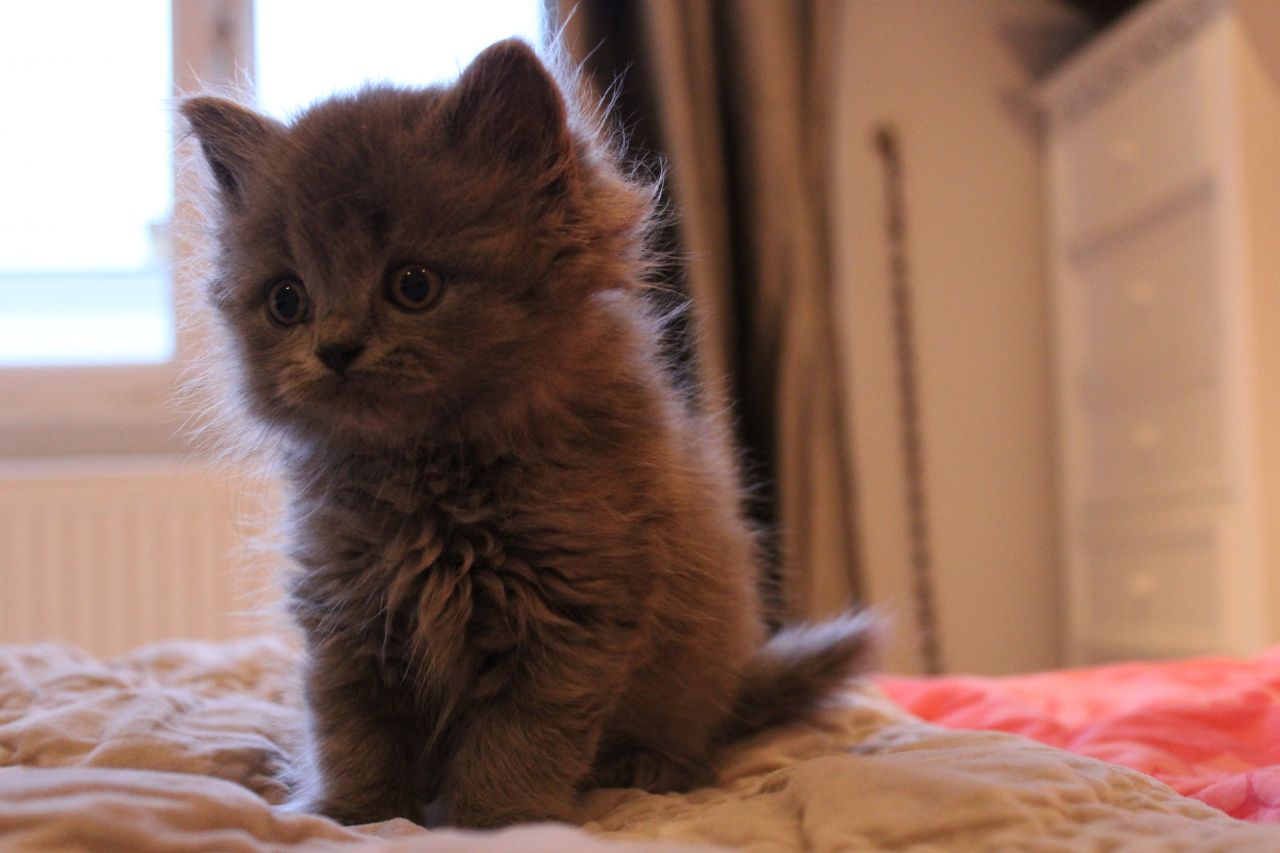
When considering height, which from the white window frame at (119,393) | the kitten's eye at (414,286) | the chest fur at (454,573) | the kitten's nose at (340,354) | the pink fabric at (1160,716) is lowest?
the pink fabric at (1160,716)

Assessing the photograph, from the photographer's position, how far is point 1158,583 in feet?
7.83

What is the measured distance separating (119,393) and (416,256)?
2097 mm

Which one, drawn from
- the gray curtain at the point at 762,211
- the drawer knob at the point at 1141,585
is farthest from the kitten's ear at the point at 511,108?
the drawer knob at the point at 1141,585

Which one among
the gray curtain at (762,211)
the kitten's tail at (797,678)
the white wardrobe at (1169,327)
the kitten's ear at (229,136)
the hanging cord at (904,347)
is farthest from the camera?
the hanging cord at (904,347)

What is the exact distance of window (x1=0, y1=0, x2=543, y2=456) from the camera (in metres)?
2.65

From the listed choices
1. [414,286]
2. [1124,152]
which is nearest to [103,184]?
[414,286]

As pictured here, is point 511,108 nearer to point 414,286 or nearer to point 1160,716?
point 414,286

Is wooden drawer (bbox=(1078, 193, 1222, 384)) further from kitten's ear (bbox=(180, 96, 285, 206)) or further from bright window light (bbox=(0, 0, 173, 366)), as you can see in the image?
bright window light (bbox=(0, 0, 173, 366))

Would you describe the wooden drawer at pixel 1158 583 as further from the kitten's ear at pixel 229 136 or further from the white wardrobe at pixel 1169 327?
the kitten's ear at pixel 229 136

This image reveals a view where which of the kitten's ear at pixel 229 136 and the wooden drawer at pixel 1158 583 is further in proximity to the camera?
the wooden drawer at pixel 1158 583

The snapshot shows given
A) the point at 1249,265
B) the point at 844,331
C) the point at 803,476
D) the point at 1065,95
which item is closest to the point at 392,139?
the point at 803,476

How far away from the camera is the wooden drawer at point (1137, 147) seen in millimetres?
2219

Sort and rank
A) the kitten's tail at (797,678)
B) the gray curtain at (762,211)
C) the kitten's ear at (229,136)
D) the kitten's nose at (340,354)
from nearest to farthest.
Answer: the kitten's nose at (340,354) < the kitten's ear at (229,136) < the kitten's tail at (797,678) < the gray curtain at (762,211)

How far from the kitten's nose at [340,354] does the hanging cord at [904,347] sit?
218cm
